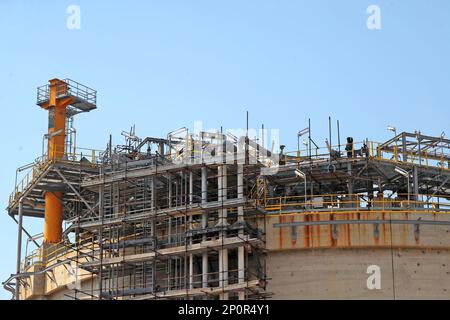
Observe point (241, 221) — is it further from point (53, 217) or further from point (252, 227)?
point (53, 217)

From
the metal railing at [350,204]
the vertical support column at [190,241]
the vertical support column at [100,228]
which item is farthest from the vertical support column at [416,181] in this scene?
the vertical support column at [100,228]

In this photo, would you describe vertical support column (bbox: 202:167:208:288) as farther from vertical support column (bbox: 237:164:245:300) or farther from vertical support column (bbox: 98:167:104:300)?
vertical support column (bbox: 98:167:104:300)

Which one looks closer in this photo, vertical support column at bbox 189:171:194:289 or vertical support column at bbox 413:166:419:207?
vertical support column at bbox 189:171:194:289

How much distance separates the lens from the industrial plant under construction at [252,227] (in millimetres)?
58125

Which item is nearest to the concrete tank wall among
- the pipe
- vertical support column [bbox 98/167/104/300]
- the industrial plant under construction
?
the industrial plant under construction

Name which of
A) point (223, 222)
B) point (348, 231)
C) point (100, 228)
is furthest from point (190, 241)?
point (348, 231)

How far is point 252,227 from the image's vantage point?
59531mm

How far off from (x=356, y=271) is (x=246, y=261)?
5879 millimetres

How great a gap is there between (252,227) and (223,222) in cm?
190

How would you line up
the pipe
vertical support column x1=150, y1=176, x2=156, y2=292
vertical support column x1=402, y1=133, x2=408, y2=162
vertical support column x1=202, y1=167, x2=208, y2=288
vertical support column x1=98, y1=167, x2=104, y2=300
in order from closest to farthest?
1. vertical support column x1=202, y1=167, x2=208, y2=288
2. vertical support column x1=150, y1=176, x2=156, y2=292
3. vertical support column x1=98, y1=167, x2=104, y2=300
4. vertical support column x1=402, y1=133, x2=408, y2=162
5. the pipe

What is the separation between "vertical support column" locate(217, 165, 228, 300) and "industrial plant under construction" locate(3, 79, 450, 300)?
3.0 inches

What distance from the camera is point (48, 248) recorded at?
69062 millimetres

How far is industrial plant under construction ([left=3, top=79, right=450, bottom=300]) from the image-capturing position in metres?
58.1

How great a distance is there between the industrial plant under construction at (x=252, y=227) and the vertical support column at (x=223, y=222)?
75 millimetres
